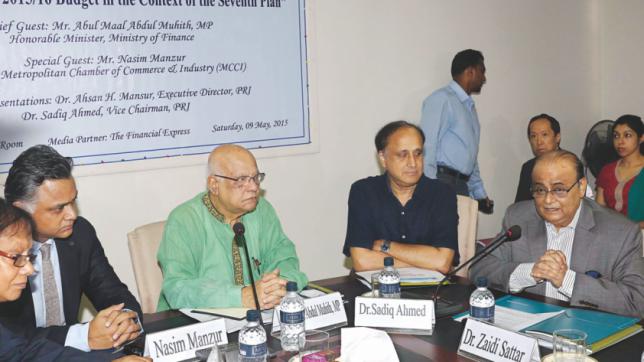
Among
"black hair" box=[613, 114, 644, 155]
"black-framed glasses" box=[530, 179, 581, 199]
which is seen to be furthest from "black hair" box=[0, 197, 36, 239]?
"black hair" box=[613, 114, 644, 155]

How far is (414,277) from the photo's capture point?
2605 millimetres

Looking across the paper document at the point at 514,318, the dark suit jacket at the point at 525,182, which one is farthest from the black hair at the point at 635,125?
the paper document at the point at 514,318

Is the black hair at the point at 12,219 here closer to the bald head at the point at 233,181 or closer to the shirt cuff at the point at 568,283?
the bald head at the point at 233,181

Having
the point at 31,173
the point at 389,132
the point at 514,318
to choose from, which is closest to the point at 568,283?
the point at 514,318

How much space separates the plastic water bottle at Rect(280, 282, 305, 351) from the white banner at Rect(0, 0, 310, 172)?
6.47ft

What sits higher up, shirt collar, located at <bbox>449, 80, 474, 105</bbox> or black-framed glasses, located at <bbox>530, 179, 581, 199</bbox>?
shirt collar, located at <bbox>449, 80, 474, 105</bbox>

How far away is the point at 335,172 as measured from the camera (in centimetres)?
454

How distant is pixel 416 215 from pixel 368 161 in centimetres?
164

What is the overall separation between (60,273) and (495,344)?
60.9 inches

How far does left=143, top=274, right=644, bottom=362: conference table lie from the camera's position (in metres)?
1.87

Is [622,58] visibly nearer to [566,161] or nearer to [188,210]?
[566,161]

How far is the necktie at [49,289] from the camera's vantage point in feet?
7.90

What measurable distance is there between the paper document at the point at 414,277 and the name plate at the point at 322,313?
0.38m

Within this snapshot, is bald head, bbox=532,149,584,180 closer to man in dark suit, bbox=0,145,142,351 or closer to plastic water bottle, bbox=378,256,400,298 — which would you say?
plastic water bottle, bbox=378,256,400,298
